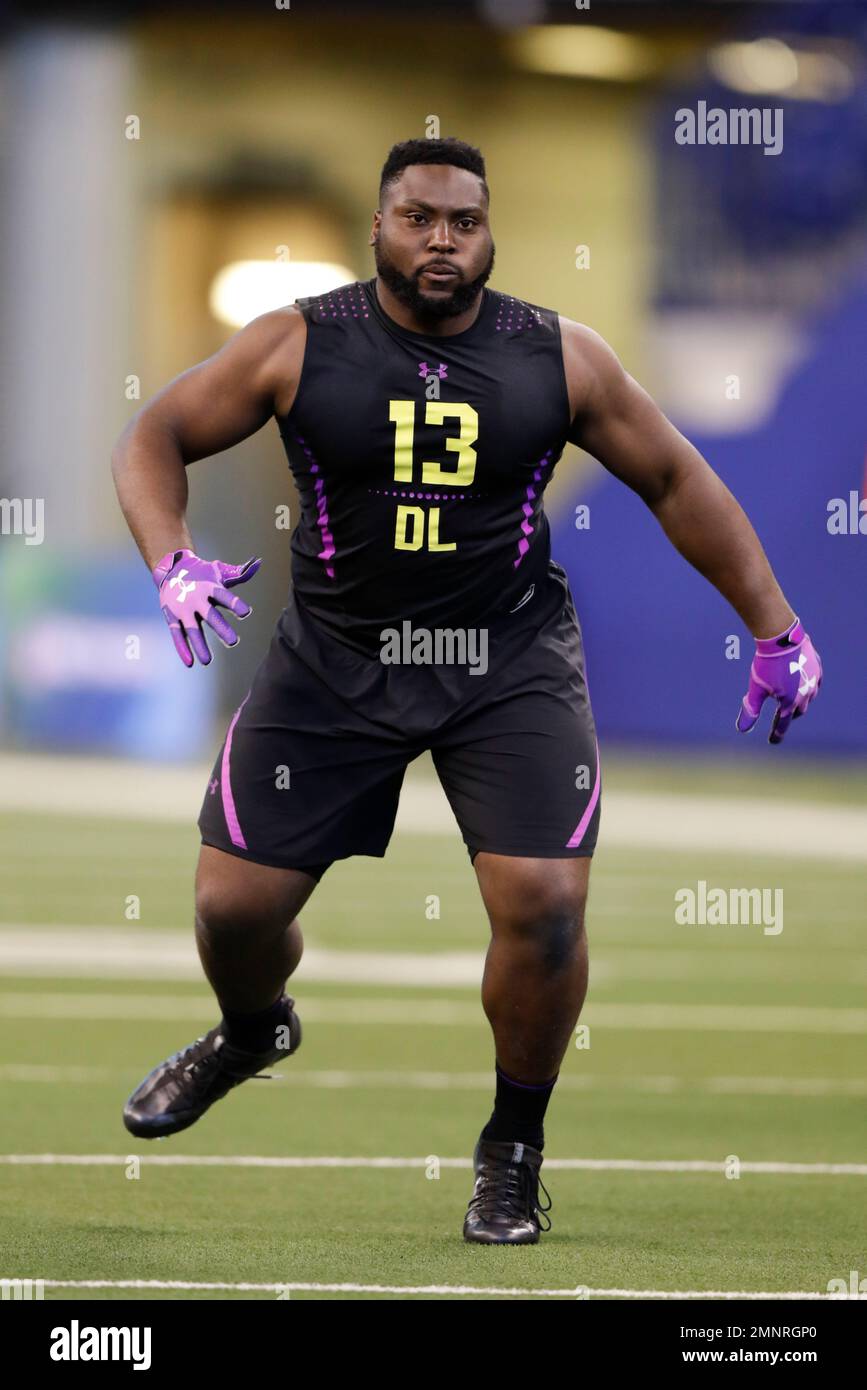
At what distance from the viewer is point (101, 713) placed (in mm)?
21891

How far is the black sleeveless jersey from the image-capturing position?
5234 mm

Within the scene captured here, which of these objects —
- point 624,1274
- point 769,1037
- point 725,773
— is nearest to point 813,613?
point 725,773

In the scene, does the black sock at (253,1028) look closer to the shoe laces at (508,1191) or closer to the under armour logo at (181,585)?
the shoe laces at (508,1191)

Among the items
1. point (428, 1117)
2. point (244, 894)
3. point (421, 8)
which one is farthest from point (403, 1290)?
point (421, 8)

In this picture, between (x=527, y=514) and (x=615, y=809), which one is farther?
(x=615, y=809)

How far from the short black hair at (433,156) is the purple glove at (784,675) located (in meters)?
1.28

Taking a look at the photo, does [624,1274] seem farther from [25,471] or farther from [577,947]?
[25,471]

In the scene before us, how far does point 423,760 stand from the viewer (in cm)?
2331

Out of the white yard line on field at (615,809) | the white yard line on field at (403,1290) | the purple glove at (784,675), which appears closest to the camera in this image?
the white yard line on field at (403,1290)

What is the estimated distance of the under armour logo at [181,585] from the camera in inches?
199

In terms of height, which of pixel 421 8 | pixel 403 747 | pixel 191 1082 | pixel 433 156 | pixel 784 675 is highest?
pixel 421 8

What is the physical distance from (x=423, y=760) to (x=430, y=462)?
1810cm

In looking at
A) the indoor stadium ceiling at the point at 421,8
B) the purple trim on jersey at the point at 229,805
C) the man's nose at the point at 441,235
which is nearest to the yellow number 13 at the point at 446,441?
the man's nose at the point at 441,235

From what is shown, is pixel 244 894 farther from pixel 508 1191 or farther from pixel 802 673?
pixel 802 673
